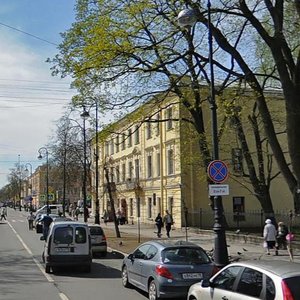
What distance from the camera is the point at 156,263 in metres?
12.5

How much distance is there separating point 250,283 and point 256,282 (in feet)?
0.48

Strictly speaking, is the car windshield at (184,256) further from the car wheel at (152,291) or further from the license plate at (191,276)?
the car wheel at (152,291)

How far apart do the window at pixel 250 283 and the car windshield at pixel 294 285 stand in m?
0.47

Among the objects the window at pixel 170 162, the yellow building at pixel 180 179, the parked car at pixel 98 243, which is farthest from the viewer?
the window at pixel 170 162

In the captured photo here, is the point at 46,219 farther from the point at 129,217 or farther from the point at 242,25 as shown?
the point at 129,217

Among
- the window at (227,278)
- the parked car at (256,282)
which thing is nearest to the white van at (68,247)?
the parked car at (256,282)

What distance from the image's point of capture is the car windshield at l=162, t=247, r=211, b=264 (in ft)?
40.9

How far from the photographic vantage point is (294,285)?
23.7 feet

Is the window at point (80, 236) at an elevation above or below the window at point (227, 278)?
above

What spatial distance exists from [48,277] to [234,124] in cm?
1623

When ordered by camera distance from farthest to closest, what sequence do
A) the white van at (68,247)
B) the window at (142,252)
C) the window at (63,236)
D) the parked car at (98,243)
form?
the parked car at (98,243) → the window at (63,236) → the white van at (68,247) → the window at (142,252)

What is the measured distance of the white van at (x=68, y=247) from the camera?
1764 cm

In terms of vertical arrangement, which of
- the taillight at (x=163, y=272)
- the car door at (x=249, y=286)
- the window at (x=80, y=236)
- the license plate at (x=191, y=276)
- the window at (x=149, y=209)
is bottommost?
the license plate at (x=191, y=276)

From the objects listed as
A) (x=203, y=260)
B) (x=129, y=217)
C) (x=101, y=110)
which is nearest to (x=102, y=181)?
(x=129, y=217)
